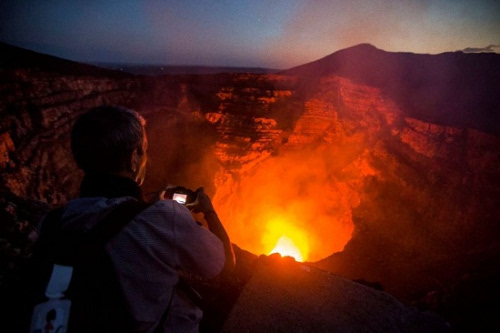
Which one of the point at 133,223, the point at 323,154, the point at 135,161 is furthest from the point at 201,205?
the point at 323,154

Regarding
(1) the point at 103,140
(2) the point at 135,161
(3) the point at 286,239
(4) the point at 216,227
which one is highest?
(1) the point at 103,140

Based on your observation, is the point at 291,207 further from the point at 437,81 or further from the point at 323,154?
the point at 437,81

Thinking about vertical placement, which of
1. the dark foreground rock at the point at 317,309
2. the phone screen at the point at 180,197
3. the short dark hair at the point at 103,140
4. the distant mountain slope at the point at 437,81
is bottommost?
the dark foreground rock at the point at 317,309

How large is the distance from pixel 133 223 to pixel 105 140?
50 centimetres

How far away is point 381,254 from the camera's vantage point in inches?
400

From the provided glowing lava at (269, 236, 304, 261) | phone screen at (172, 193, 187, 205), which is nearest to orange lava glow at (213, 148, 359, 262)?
glowing lava at (269, 236, 304, 261)

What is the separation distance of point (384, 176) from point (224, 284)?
10.1 metres

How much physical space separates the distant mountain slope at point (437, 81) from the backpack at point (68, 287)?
1212 centimetres

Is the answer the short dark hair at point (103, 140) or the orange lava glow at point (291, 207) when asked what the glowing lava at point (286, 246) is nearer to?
the orange lava glow at point (291, 207)

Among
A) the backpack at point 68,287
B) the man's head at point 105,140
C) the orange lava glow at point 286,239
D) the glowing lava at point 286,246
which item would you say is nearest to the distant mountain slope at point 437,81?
the orange lava glow at point 286,239

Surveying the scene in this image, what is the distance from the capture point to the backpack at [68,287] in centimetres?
105

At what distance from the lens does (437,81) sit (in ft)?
45.8

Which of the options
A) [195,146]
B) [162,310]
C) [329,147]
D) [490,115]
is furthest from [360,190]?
[162,310]

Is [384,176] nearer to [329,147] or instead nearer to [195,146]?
[329,147]
